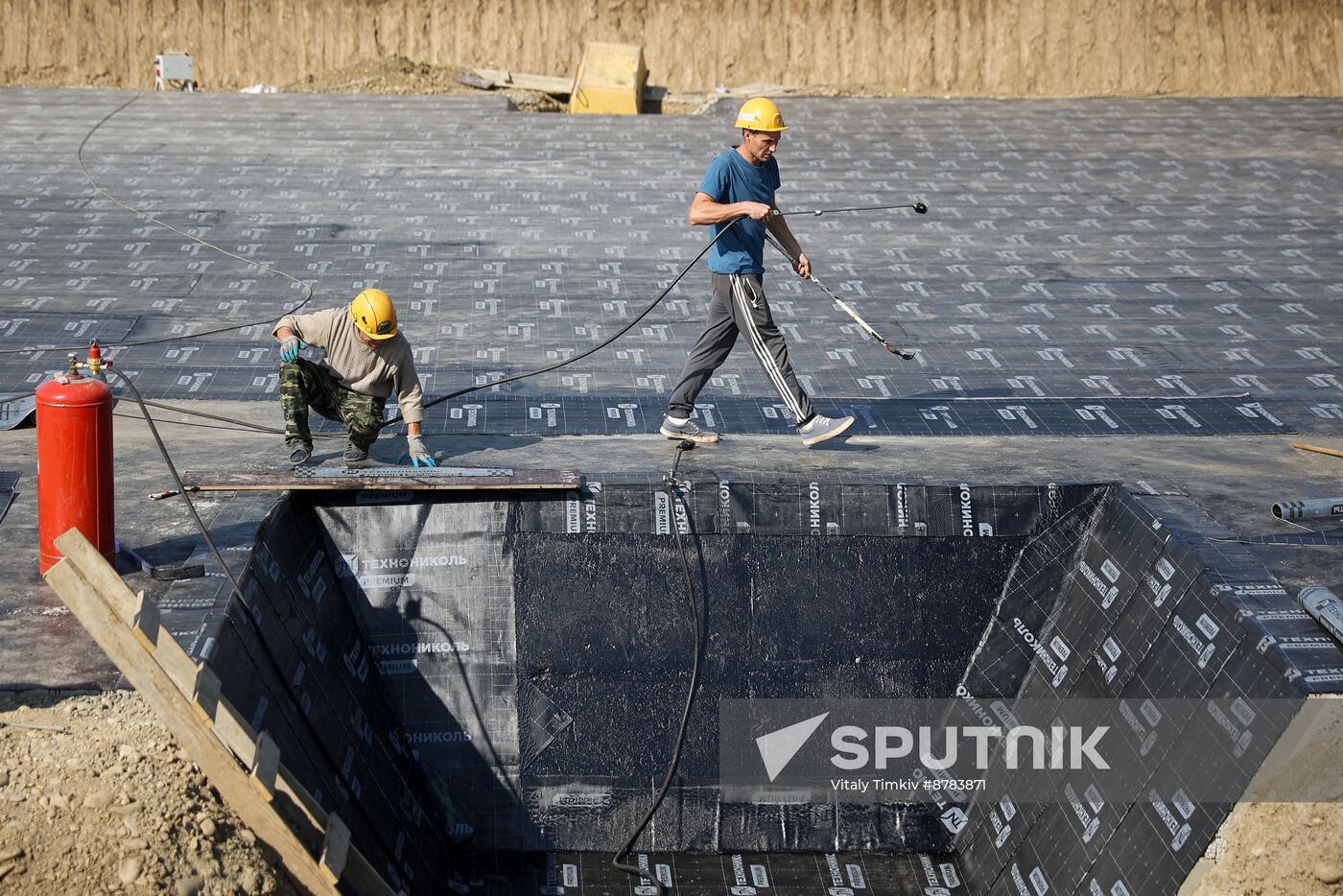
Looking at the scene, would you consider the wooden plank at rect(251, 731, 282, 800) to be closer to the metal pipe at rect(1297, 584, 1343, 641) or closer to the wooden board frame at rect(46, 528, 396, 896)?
the wooden board frame at rect(46, 528, 396, 896)

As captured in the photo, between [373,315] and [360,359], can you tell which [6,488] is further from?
[373,315]

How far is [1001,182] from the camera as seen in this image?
15.8 metres

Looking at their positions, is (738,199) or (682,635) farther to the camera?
(738,199)

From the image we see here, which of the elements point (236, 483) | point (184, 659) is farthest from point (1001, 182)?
point (184, 659)

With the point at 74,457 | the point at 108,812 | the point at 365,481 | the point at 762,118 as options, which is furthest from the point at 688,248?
the point at 108,812

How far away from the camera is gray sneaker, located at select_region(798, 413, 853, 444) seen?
813cm

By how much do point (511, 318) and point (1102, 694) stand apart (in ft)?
21.1

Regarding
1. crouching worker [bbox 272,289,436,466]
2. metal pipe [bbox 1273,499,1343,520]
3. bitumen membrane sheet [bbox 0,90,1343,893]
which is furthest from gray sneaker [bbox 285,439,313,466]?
metal pipe [bbox 1273,499,1343,520]

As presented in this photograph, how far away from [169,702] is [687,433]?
13.4 ft

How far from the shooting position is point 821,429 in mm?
8164

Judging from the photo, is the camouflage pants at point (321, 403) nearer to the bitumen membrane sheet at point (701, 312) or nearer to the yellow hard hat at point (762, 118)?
the bitumen membrane sheet at point (701, 312)

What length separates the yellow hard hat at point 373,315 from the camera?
6.96 m

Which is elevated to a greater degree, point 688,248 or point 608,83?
point 608,83

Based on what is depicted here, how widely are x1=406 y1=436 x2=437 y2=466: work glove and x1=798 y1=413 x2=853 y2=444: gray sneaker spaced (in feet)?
7.33
